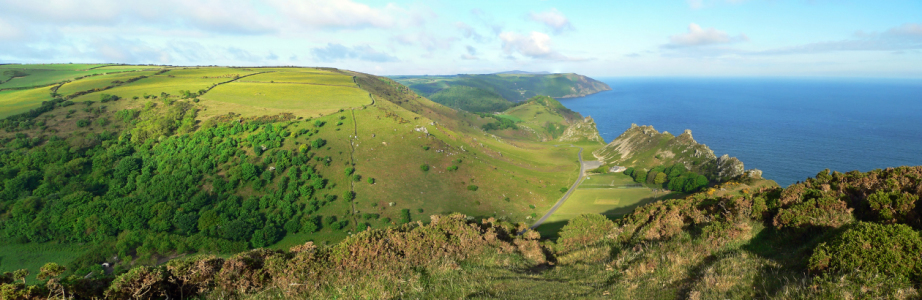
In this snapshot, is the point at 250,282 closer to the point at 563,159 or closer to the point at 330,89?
the point at 563,159

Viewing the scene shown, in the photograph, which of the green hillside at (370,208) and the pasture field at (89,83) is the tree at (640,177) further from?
the pasture field at (89,83)

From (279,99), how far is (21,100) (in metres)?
59.1

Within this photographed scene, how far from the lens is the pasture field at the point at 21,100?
3115 inches

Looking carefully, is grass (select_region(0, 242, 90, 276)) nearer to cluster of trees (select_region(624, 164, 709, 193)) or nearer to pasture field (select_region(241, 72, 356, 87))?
pasture field (select_region(241, 72, 356, 87))

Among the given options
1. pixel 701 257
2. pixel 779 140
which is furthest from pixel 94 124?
pixel 779 140

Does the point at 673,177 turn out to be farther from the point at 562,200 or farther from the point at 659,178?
the point at 562,200

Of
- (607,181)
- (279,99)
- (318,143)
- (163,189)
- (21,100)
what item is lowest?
(607,181)

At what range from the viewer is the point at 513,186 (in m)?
72.2

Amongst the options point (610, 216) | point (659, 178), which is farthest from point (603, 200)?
point (659, 178)

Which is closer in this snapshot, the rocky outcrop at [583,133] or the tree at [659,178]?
the tree at [659,178]

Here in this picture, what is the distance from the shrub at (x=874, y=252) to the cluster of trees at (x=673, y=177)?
198 feet

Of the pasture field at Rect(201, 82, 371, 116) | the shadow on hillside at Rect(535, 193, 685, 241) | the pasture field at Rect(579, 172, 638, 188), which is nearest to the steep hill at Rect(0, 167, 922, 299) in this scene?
the shadow on hillside at Rect(535, 193, 685, 241)

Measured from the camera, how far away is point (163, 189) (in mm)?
63031

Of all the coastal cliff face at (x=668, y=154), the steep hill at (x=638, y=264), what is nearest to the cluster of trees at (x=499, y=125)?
the coastal cliff face at (x=668, y=154)
